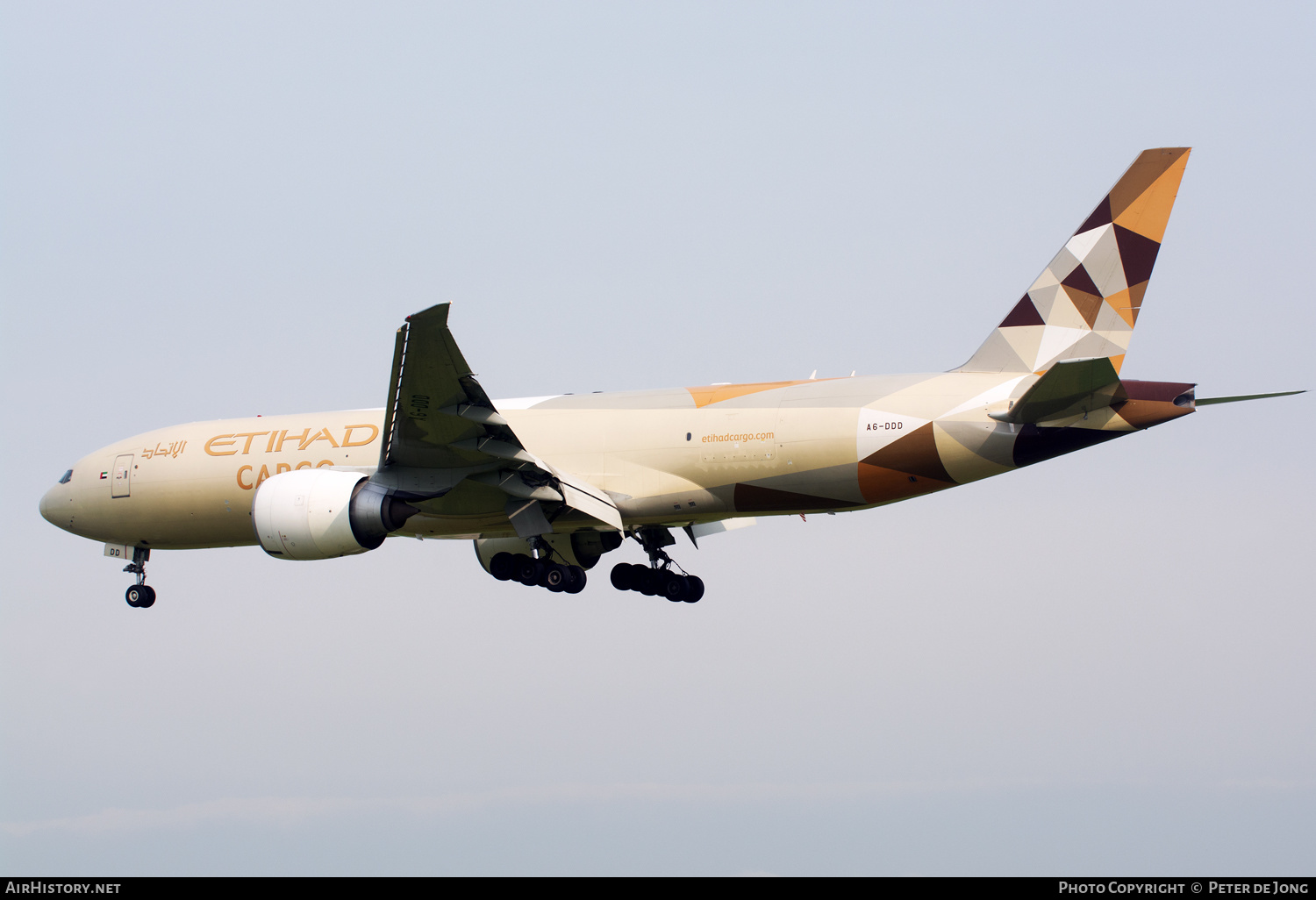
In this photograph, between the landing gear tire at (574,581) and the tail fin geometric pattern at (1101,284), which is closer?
the tail fin geometric pattern at (1101,284)

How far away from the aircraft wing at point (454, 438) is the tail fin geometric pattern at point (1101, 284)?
24.7 feet

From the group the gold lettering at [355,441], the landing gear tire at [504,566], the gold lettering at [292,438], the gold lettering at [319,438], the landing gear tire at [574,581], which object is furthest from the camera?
the gold lettering at [292,438]

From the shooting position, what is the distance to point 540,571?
2592cm

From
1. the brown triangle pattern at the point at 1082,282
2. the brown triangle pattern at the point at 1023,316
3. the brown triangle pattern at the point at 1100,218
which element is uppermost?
the brown triangle pattern at the point at 1100,218

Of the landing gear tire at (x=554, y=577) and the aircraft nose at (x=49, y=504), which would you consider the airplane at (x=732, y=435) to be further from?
the aircraft nose at (x=49, y=504)

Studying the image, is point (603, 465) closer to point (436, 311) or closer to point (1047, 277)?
point (436, 311)

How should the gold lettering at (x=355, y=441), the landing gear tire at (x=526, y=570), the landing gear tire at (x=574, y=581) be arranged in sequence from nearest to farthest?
the landing gear tire at (x=574, y=581) < the landing gear tire at (x=526, y=570) < the gold lettering at (x=355, y=441)

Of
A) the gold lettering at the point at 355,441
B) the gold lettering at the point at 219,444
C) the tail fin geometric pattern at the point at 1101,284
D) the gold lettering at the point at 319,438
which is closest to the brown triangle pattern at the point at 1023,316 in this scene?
the tail fin geometric pattern at the point at 1101,284

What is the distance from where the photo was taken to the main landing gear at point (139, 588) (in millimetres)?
29656

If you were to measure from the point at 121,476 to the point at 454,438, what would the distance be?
32.0ft

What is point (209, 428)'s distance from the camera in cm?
2880

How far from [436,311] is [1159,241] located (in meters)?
12.2

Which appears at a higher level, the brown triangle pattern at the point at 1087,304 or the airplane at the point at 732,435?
the brown triangle pattern at the point at 1087,304

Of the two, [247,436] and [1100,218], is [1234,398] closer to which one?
[1100,218]
